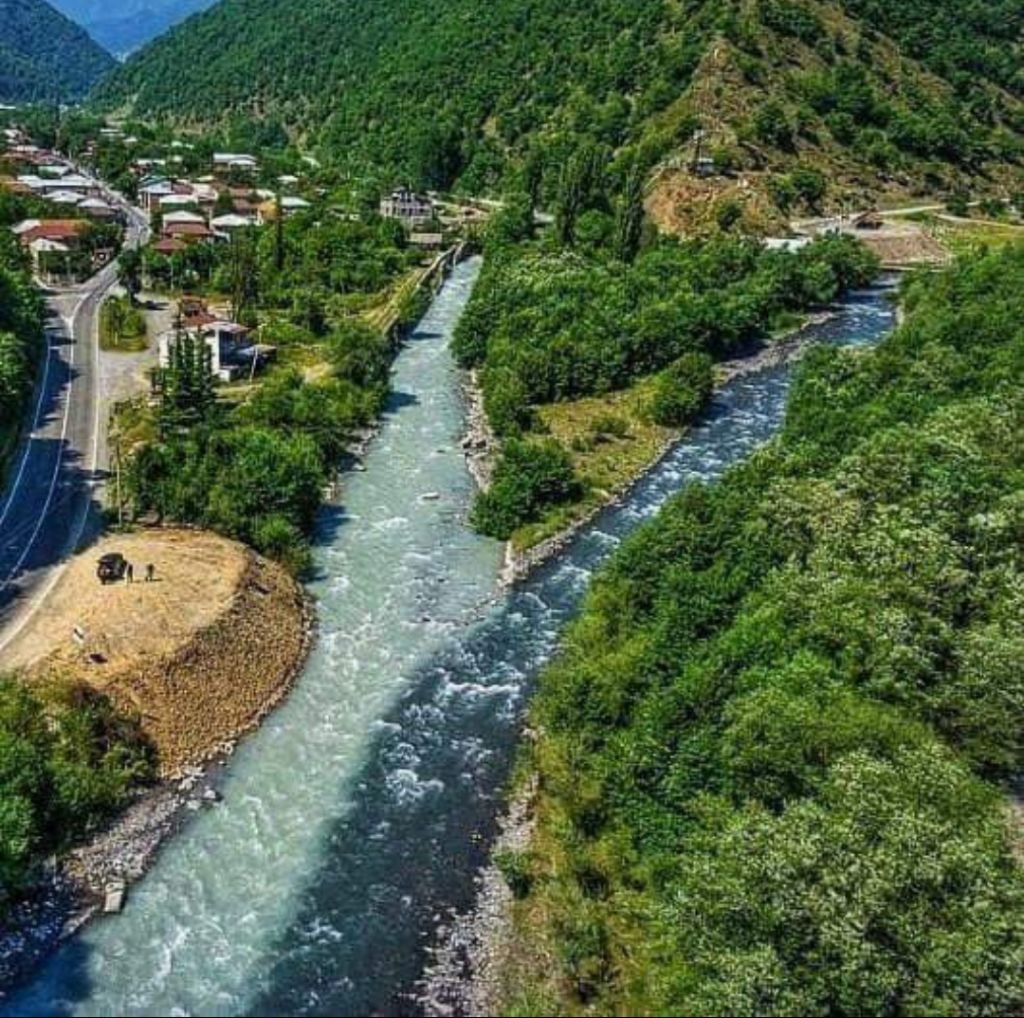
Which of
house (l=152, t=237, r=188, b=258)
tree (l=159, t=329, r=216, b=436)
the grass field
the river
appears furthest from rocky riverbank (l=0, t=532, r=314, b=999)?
house (l=152, t=237, r=188, b=258)

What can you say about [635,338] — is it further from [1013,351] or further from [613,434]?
[1013,351]

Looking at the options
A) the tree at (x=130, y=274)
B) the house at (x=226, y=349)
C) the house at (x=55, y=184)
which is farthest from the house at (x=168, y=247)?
the house at (x=55, y=184)

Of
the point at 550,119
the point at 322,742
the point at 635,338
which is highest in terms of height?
the point at 550,119

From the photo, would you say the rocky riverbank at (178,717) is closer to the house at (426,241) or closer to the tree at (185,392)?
the tree at (185,392)

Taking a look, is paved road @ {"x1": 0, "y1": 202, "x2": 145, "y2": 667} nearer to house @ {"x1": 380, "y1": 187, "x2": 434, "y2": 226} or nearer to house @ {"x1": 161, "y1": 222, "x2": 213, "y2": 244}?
house @ {"x1": 161, "y1": 222, "x2": 213, "y2": 244}

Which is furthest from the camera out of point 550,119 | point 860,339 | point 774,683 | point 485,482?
point 550,119

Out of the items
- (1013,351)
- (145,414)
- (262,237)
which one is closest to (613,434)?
(1013,351)
